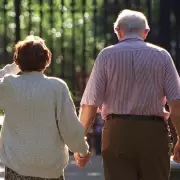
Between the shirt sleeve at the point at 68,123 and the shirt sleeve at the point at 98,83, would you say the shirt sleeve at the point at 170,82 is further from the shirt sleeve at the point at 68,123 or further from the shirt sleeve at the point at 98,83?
the shirt sleeve at the point at 68,123

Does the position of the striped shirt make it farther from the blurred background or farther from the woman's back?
the blurred background

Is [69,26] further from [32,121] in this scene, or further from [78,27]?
[32,121]

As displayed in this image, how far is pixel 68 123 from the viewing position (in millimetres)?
5078

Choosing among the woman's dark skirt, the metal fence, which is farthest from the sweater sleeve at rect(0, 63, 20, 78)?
the metal fence

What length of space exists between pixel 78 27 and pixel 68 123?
4.94 m

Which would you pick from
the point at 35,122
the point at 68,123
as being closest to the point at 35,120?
the point at 35,122

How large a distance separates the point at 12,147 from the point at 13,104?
0.27 meters

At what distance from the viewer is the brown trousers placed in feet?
17.9

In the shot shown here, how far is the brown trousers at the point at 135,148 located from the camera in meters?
5.44

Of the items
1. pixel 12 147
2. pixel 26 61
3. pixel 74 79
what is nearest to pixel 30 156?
pixel 12 147

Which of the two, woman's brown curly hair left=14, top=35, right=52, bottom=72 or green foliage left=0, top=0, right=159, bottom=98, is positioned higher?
woman's brown curly hair left=14, top=35, right=52, bottom=72

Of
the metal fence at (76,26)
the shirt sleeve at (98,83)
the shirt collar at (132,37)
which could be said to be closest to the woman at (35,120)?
the shirt sleeve at (98,83)

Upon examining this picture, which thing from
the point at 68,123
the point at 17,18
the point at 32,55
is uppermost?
the point at 32,55

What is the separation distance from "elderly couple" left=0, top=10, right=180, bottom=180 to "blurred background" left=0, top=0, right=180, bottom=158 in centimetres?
402
